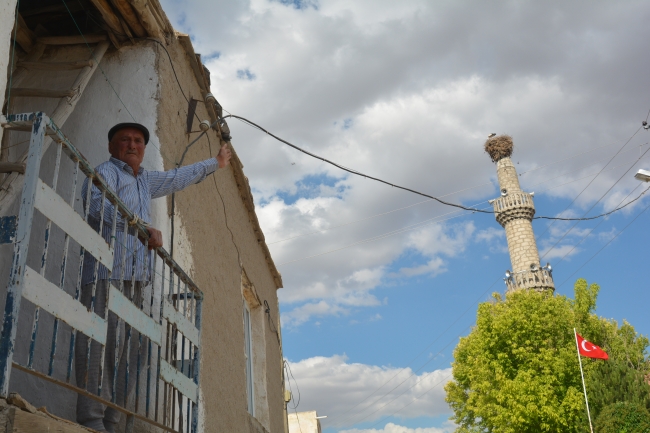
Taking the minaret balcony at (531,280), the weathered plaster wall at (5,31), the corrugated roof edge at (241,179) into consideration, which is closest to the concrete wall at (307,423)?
the minaret balcony at (531,280)

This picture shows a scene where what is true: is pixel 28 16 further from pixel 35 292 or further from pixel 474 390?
pixel 474 390

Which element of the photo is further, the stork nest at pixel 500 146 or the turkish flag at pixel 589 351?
the stork nest at pixel 500 146

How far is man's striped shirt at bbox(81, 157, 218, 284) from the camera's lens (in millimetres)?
3426

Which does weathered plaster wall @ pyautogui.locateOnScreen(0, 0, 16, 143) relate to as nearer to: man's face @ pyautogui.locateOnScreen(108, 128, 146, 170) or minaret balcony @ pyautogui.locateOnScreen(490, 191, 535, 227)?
man's face @ pyautogui.locateOnScreen(108, 128, 146, 170)

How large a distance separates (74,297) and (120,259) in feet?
1.52

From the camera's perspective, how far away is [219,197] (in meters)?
6.68

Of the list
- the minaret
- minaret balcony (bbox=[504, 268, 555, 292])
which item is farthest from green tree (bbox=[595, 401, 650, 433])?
minaret balcony (bbox=[504, 268, 555, 292])

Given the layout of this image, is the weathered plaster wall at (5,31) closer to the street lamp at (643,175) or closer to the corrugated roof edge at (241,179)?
the corrugated roof edge at (241,179)

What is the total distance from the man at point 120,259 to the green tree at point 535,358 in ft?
67.2

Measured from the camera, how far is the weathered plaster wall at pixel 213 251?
5.12 m

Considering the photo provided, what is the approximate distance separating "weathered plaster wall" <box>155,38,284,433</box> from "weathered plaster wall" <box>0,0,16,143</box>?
1788mm

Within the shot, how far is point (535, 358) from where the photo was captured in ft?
76.8

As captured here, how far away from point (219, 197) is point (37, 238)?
2.56m

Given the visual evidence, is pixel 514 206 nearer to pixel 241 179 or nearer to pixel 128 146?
pixel 241 179
